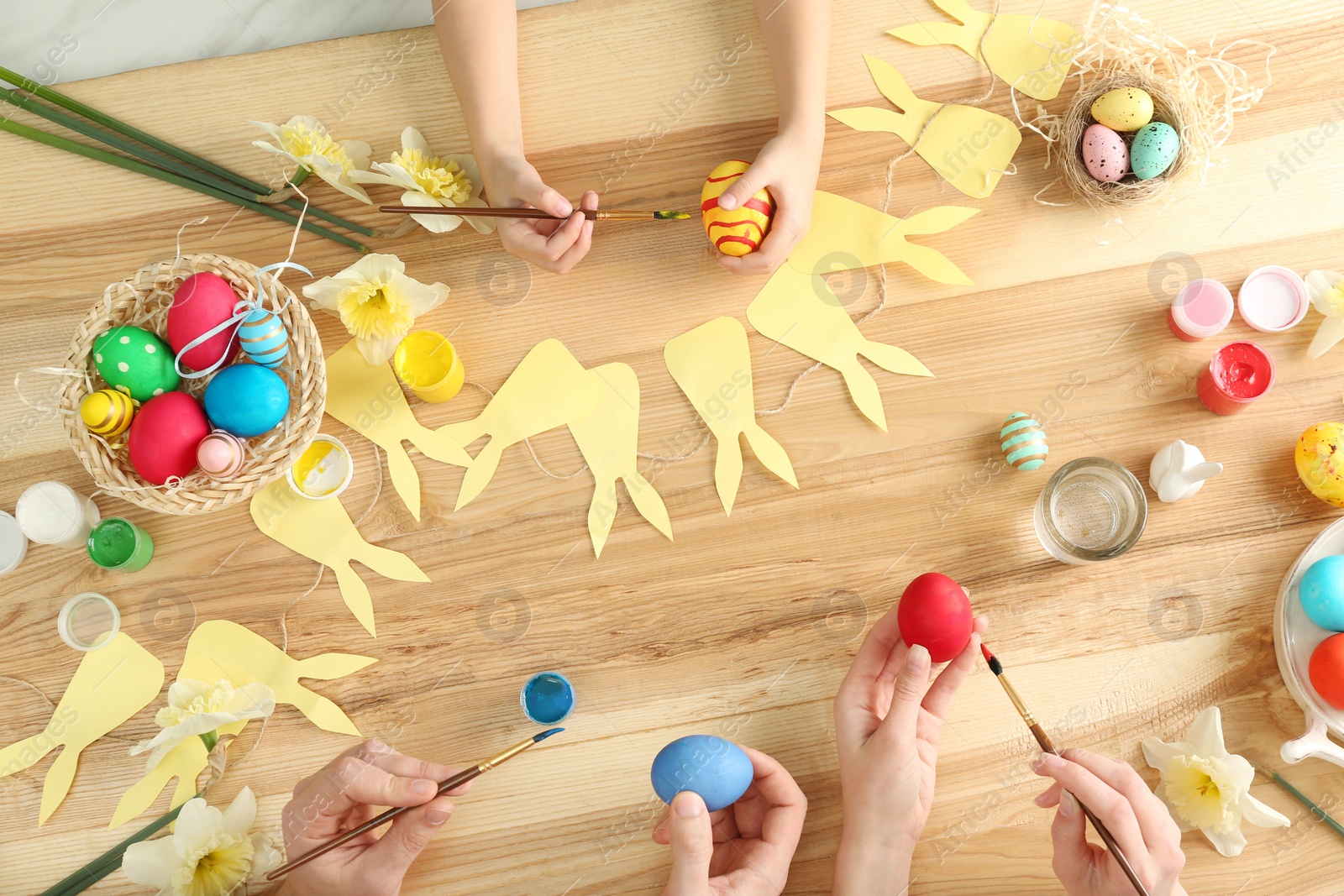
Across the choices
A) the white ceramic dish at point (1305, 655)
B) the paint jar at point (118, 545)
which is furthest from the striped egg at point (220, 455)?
the white ceramic dish at point (1305, 655)

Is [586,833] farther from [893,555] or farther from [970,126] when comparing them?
[970,126]

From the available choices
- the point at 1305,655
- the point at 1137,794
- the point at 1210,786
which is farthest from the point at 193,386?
the point at 1305,655

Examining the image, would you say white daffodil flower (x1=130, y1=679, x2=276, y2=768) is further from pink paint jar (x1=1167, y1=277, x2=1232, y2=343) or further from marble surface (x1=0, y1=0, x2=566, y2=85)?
pink paint jar (x1=1167, y1=277, x2=1232, y2=343)

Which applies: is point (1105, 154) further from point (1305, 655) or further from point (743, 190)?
point (1305, 655)

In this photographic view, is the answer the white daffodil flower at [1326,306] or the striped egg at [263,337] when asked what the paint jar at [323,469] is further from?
the white daffodil flower at [1326,306]

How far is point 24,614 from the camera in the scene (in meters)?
1.17

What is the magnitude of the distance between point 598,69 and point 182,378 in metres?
0.74

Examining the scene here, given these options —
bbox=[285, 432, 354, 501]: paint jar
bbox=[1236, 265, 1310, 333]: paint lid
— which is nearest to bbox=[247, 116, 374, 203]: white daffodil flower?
bbox=[285, 432, 354, 501]: paint jar

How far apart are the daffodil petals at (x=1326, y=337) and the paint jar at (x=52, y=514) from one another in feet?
5.79

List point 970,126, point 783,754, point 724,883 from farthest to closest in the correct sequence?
point 970,126 → point 783,754 → point 724,883

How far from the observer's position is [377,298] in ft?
3.72

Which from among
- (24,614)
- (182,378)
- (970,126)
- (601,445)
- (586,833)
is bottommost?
(586,833)

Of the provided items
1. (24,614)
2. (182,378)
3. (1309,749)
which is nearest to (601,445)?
(182,378)

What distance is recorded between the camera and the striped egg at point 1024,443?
42.6 inches
